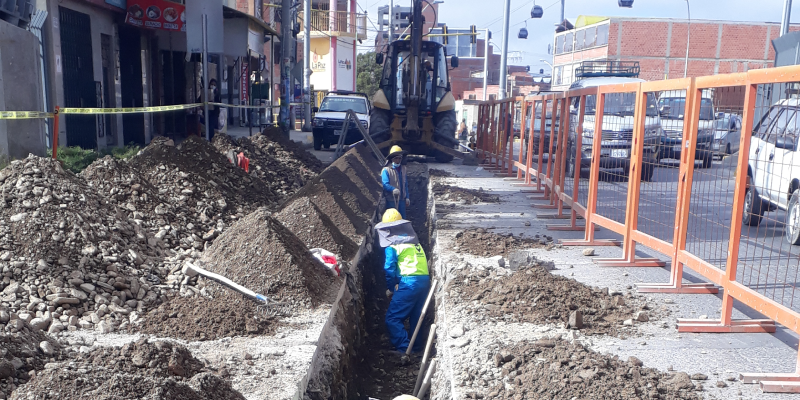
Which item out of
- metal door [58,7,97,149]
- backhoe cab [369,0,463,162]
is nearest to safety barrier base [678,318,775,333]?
backhoe cab [369,0,463,162]

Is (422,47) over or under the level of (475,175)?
over

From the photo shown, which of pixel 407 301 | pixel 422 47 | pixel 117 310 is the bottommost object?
pixel 407 301

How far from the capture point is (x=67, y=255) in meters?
5.20

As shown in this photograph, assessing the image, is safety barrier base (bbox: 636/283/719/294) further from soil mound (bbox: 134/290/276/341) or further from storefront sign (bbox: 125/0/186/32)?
storefront sign (bbox: 125/0/186/32)

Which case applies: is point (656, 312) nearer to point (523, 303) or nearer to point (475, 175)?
point (523, 303)

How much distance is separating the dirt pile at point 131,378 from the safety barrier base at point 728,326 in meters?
2.89

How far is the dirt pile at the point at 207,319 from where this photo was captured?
183 inches

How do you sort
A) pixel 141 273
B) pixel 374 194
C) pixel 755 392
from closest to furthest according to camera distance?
1. pixel 755 392
2. pixel 141 273
3. pixel 374 194

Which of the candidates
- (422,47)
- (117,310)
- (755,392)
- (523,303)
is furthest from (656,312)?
(422,47)

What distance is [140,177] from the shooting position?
7480 mm

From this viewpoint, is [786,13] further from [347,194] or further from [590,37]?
[590,37]

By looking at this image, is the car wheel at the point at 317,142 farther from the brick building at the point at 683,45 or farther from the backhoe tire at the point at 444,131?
the brick building at the point at 683,45

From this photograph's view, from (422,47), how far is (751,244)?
9.78 meters

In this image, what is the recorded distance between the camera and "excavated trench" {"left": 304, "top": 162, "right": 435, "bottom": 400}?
491 centimetres
